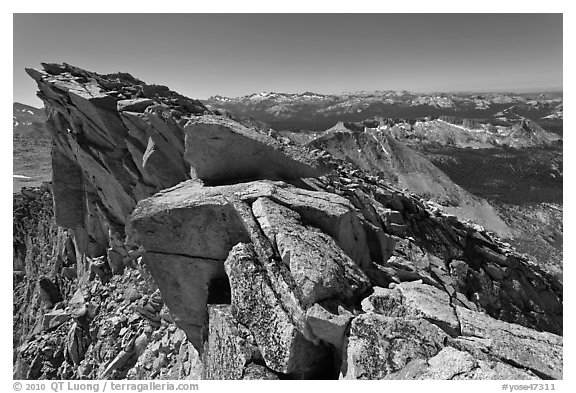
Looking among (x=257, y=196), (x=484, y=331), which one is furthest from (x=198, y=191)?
(x=484, y=331)

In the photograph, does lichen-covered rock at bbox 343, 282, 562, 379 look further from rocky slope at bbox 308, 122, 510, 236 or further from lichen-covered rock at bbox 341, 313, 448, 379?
rocky slope at bbox 308, 122, 510, 236

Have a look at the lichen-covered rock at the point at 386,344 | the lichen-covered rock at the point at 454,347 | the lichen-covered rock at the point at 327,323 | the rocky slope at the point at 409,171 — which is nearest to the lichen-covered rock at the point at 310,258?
the lichen-covered rock at the point at 327,323

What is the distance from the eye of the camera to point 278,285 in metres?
9.56

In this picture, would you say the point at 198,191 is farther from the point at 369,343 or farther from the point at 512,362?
the point at 512,362

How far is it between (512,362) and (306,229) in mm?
6085

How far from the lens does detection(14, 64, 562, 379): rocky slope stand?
8.60 m

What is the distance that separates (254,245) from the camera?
10.6 metres

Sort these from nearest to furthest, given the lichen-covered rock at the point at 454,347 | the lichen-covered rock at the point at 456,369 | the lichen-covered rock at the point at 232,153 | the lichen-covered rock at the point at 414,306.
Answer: the lichen-covered rock at the point at 456,369
the lichen-covered rock at the point at 454,347
the lichen-covered rock at the point at 414,306
the lichen-covered rock at the point at 232,153

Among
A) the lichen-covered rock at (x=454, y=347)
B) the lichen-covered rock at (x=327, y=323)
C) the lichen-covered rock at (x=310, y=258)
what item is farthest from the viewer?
the lichen-covered rock at (x=310, y=258)

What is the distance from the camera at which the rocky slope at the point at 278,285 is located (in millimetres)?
8602

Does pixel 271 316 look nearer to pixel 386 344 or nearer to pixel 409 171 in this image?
pixel 386 344

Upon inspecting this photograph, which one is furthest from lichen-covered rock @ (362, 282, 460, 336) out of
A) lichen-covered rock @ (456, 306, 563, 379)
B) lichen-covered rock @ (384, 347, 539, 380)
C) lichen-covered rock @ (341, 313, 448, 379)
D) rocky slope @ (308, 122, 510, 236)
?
rocky slope @ (308, 122, 510, 236)

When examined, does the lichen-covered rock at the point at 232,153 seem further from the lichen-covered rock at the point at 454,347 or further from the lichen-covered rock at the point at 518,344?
the lichen-covered rock at the point at 518,344

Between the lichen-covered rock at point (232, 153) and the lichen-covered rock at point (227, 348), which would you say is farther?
the lichen-covered rock at point (232, 153)
